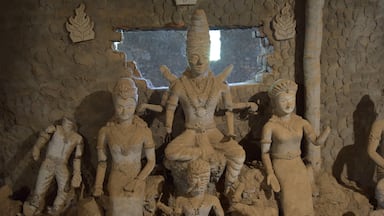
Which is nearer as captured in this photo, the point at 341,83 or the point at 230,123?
the point at 230,123

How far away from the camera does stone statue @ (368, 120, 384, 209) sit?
4.67m

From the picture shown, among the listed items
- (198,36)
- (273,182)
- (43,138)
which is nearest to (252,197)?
(273,182)

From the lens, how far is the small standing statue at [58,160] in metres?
4.73

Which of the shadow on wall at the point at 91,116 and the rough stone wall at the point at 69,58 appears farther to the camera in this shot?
the shadow on wall at the point at 91,116

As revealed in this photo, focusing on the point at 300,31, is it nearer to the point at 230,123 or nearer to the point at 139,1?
the point at 230,123

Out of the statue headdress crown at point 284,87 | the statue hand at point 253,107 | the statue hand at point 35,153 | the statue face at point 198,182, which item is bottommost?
the statue face at point 198,182

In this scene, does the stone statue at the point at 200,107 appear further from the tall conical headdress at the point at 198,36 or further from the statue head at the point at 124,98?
the statue head at the point at 124,98

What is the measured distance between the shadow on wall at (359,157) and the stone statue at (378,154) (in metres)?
0.39

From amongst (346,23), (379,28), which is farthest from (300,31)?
(379,28)

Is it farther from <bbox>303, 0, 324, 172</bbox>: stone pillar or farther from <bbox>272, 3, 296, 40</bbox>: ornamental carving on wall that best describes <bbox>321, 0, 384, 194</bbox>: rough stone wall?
<bbox>272, 3, 296, 40</bbox>: ornamental carving on wall

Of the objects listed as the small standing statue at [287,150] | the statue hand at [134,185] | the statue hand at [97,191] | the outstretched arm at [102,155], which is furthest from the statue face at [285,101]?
the statue hand at [97,191]

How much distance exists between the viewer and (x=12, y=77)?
16.5ft

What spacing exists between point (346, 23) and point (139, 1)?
7.46 ft

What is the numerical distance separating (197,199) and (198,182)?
26 centimetres
